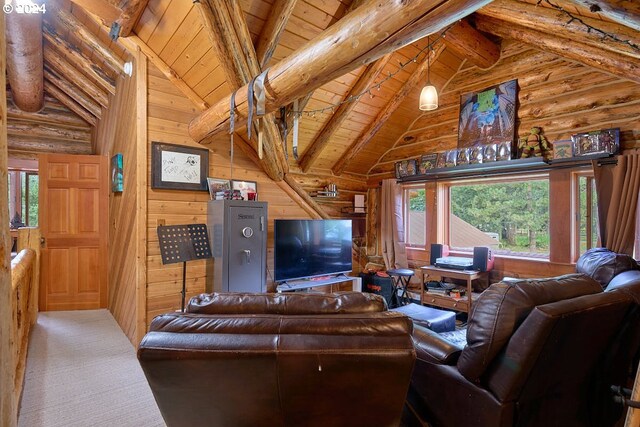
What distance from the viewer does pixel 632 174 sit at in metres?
3.13

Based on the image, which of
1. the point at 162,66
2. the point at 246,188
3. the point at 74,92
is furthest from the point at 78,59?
the point at 246,188

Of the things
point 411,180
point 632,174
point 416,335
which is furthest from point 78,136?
point 632,174

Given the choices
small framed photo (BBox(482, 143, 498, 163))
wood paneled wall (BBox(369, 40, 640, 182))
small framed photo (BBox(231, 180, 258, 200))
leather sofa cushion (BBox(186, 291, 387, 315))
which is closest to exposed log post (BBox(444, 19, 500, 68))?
wood paneled wall (BBox(369, 40, 640, 182))

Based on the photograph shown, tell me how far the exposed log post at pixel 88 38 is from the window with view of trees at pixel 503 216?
4.84 meters

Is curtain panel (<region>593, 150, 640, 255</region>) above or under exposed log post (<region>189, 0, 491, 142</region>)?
under

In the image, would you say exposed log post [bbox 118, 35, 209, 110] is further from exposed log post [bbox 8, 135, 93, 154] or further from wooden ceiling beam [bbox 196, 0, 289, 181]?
exposed log post [bbox 8, 135, 93, 154]

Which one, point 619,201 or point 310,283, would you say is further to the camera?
point 310,283

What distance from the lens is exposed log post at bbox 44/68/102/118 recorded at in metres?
4.71

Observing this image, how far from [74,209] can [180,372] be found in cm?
465

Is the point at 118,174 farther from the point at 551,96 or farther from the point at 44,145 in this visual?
the point at 551,96

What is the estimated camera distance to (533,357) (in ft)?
4.49

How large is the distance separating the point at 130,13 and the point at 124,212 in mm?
2059

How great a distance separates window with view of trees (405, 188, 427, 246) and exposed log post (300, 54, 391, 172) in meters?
1.77

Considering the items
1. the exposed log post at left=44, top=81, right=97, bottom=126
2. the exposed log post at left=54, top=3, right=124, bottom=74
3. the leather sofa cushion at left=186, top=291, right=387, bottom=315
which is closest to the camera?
the leather sofa cushion at left=186, top=291, right=387, bottom=315
